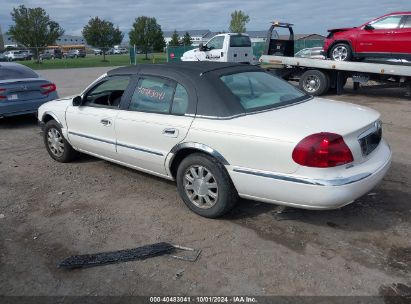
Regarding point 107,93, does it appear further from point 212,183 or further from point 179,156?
point 212,183

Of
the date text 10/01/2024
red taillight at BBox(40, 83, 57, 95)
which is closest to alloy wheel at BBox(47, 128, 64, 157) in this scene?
red taillight at BBox(40, 83, 57, 95)

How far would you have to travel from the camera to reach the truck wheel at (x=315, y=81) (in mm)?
12273

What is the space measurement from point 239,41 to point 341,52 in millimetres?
7306

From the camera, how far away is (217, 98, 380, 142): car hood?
134 inches

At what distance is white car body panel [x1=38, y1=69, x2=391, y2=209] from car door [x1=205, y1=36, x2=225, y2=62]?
14.3 m

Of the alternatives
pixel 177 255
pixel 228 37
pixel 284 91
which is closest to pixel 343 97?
pixel 228 37

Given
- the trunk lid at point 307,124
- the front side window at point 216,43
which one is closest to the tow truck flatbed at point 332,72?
the front side window at point 216,43

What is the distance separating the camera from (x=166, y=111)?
4.24m

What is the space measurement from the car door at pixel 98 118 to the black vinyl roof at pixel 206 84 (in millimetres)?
666

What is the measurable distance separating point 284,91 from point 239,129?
1.21 m

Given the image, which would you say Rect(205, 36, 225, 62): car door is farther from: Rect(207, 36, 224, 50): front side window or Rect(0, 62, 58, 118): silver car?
Rect(0, 62, 58, 118): silver car

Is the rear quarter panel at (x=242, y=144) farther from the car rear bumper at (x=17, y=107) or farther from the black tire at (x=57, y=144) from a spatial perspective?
the car rear bumper at (x=17, y=107)

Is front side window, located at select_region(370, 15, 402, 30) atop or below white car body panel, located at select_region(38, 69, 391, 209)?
atop

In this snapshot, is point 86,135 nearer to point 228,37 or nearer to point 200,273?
point 200,273
